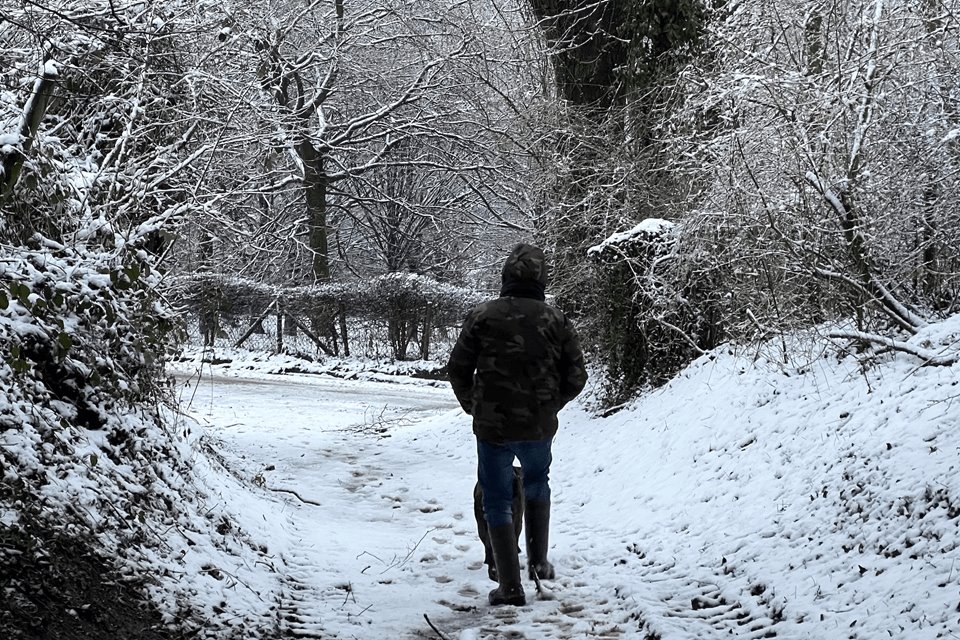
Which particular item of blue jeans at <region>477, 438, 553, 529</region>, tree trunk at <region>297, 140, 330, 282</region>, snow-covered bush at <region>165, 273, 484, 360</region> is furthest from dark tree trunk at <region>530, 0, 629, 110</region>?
tree trunk at <region>297, 140, 330, 282</region>

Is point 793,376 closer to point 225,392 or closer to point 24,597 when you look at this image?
point 24,597

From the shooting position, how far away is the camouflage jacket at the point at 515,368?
5078 millimetres

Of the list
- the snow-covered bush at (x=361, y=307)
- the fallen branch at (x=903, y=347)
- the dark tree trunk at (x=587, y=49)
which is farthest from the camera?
the snow-covered bush at (x=361, y=307)

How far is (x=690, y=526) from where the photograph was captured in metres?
6.36

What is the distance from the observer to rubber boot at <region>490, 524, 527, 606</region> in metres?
5.08

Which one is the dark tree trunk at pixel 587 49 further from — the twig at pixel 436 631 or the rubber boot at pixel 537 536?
the twig at pixel 436 631

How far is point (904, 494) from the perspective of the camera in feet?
15.6

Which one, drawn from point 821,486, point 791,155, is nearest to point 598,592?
point 821,486

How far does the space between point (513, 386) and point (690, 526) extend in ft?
7.00

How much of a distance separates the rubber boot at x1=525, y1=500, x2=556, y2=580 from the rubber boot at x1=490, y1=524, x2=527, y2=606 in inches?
8.2

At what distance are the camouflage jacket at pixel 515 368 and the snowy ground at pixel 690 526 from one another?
108 centimetres

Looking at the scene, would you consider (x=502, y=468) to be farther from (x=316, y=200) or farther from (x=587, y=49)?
(x=316, y=200)

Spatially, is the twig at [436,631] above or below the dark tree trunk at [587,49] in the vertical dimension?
below

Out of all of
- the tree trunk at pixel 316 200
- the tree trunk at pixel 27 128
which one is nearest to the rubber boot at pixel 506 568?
the tree trunk at pixel 27 128
